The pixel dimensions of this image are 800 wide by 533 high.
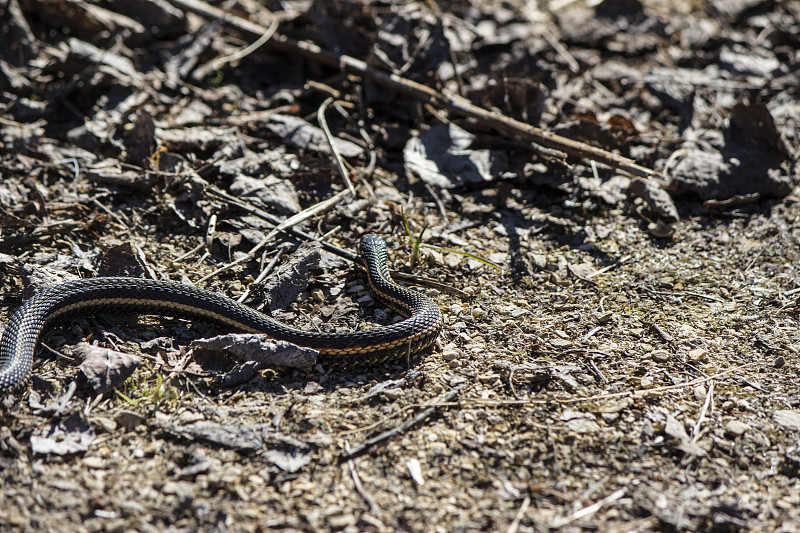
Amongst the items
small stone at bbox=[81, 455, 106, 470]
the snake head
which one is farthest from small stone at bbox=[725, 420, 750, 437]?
small stone at bbox=[81, 455, 106, 470]

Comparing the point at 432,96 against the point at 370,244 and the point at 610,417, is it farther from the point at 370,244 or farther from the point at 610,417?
the point at 610,417

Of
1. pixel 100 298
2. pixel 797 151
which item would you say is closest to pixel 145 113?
pixel 100 298

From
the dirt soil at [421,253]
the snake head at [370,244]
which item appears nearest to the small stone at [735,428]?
the dirt soil at [421,253]

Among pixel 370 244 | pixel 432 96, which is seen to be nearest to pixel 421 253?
pixel 370 244

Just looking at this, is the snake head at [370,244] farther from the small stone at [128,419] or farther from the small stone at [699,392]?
the small stone at [699,392]

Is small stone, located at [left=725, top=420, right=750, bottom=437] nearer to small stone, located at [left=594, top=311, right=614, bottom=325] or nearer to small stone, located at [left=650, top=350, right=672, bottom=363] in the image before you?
small stone, located at [left=650, top=350, right=672, bottom=363]

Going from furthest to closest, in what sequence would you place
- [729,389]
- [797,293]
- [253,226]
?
[253,226], [797,293], [729,389]

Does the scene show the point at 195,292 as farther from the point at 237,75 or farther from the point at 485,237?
the point at 237,75
